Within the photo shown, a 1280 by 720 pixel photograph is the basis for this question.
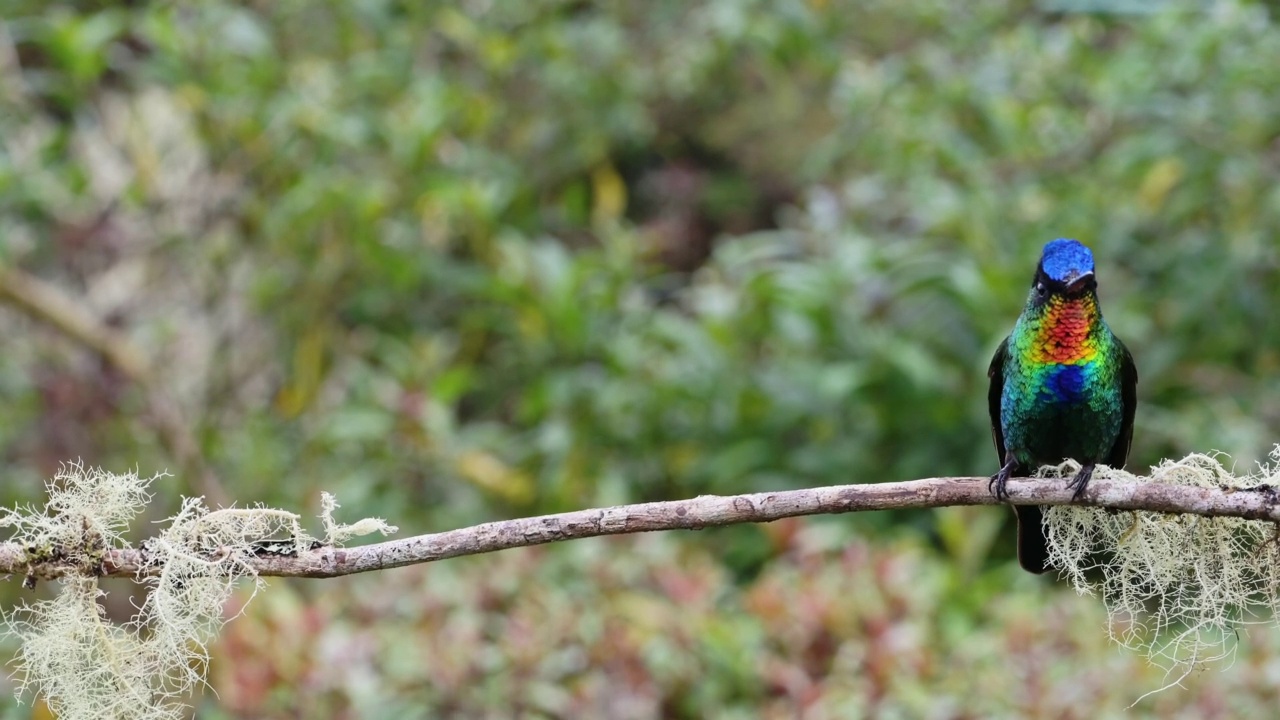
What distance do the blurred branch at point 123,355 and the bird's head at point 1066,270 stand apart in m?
3.18

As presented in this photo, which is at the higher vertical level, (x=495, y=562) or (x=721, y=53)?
(x=721, y=53)

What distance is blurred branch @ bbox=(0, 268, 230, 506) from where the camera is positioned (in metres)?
4.48

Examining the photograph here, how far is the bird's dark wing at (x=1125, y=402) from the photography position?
2.18m

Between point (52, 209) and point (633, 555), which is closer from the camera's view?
point (633, 555)

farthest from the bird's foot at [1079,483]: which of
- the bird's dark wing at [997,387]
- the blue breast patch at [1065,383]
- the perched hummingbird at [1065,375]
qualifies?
the bird's dark wing at [997,387]

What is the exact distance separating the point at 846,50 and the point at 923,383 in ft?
8.63

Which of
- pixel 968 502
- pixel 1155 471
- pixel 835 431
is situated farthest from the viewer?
pixel 835 431

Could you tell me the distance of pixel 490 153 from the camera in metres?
5.78

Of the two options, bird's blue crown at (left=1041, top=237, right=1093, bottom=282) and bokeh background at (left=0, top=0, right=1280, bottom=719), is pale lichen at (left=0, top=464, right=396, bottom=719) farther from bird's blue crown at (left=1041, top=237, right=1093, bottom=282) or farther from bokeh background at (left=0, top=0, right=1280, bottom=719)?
bokeh background at (left=0, top=0, right=1280, bottom=719)

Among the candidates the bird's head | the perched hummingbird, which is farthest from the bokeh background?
the bird's head

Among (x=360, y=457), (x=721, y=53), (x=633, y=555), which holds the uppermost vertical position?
(x=721, y=53)

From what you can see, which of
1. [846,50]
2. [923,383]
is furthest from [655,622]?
[846,50]

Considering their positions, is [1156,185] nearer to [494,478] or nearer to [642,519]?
[494,478]

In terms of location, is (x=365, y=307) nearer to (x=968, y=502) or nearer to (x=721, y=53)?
(x=721, y=53)
